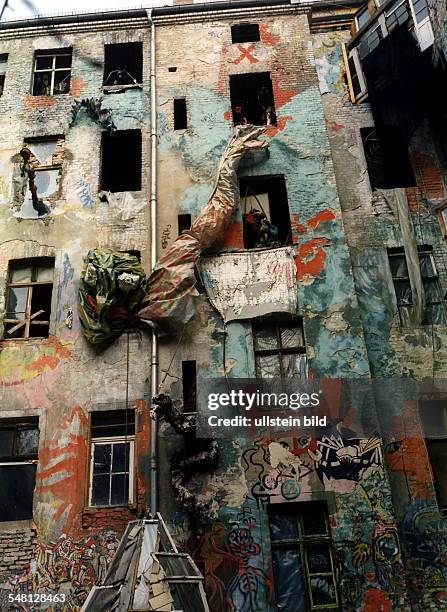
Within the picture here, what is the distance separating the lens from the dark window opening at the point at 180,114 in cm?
1491

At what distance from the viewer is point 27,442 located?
1144 cm

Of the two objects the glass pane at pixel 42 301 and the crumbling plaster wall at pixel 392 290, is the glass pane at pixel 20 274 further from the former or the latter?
the crumbling plaster wall at pixel 392 290

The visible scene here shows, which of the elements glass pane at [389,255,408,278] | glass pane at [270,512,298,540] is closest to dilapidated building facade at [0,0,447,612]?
glass pane at [270,512,298,540]

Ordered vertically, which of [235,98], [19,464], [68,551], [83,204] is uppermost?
[235,98]

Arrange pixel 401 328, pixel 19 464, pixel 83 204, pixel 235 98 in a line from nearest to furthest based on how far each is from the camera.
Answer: pixel 19 464, pixel 401 328, pixel 83 204, pixel 235 98

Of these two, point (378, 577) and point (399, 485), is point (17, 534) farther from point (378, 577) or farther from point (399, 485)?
point (399, 485)

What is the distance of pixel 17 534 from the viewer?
1053cm


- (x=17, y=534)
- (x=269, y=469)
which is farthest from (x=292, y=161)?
(x=17, y=534)

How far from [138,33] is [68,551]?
13508 millimetres

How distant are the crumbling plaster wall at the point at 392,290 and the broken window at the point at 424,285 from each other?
0.52 feet

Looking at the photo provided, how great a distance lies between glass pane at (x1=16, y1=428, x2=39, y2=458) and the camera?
1134cm

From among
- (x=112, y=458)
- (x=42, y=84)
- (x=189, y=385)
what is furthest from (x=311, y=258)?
(x=42, y=84)

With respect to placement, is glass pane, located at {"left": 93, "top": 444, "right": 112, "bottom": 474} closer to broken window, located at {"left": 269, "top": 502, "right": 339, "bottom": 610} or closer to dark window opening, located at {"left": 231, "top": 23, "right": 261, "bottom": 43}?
broken window, located at {"left": 269, "top": 502, "right": 339, "bottom": 610}

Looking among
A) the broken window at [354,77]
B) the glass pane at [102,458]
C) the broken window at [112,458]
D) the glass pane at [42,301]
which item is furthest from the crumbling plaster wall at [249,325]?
the glass pane at [42,301]
